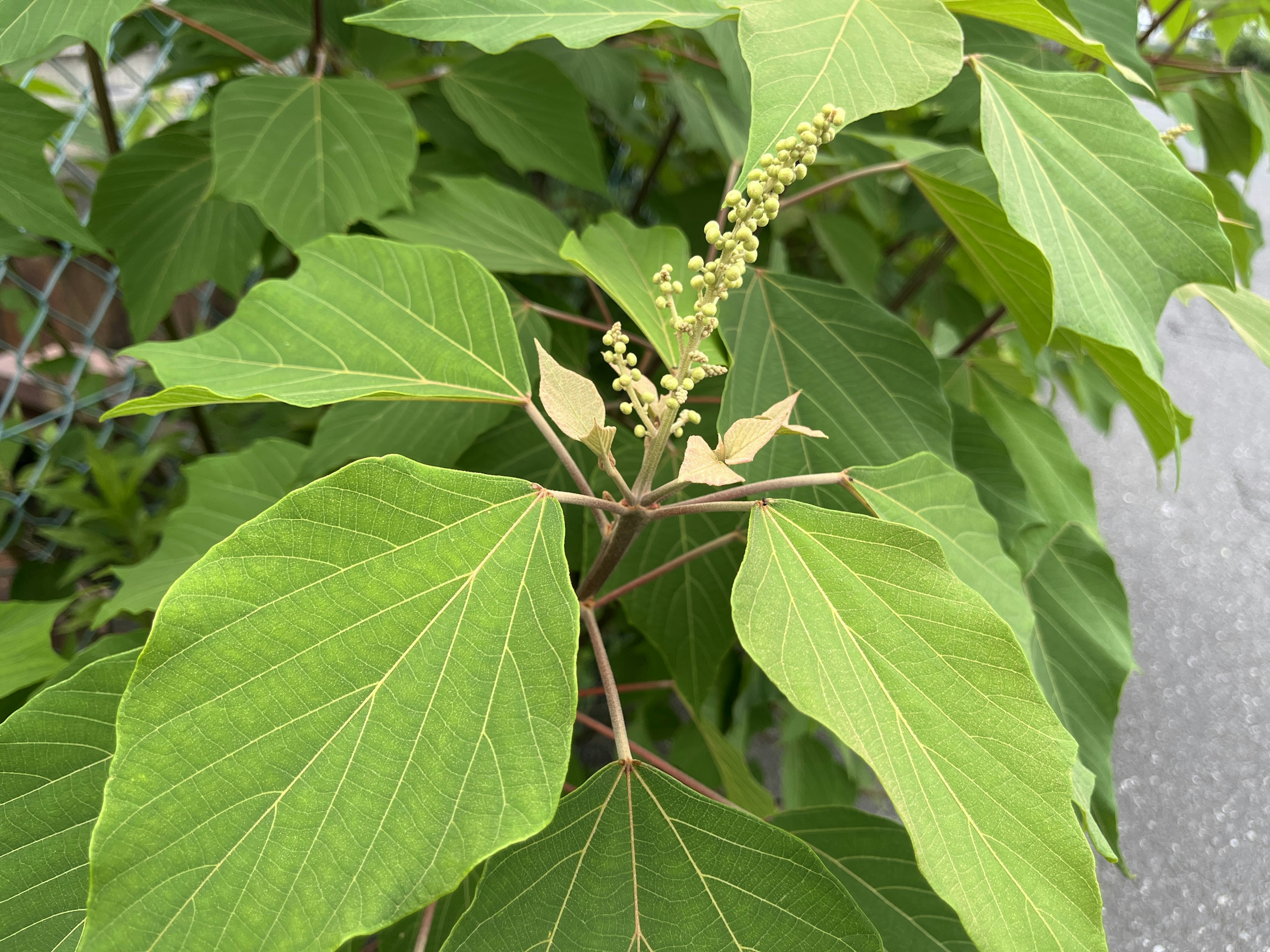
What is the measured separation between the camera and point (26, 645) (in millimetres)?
577

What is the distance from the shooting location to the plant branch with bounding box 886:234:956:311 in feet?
3.37

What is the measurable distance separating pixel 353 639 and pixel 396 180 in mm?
466

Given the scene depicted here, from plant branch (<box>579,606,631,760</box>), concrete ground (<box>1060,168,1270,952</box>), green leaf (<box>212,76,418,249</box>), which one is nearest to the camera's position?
plant branch (<box>579,606,631,760</box>)

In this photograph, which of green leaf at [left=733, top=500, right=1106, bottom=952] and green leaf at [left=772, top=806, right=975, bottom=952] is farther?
green leaf at [left=772, top=806, right=975, bottom=952]

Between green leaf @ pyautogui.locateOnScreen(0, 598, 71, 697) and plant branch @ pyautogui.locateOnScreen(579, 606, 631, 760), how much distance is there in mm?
385

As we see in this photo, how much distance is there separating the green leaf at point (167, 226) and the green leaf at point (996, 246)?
2.20 ft

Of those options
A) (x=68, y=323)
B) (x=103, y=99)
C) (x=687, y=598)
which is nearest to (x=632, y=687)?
(x=687, y=598)

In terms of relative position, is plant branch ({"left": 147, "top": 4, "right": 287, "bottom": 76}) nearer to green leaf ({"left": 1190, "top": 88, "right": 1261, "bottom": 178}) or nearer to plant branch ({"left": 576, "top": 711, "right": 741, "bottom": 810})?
plant branch ({"left": 576, "top": 711, "right": 741, "bottom": 810})

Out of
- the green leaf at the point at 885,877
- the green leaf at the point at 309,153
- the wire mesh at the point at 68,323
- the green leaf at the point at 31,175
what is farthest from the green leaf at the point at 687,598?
the wire mesh at the point at 68,323

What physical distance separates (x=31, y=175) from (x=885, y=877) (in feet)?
2.67

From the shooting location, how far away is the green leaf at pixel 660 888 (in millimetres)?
381

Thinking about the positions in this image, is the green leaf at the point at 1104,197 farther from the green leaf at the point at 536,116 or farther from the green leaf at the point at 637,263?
the green leaf at the point at 536,116

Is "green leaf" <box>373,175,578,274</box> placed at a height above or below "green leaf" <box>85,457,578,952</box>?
above

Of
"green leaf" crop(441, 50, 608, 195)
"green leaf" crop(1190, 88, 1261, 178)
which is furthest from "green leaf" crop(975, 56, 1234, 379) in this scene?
"green leaf" crop(1190, 88, 1261, 178)
